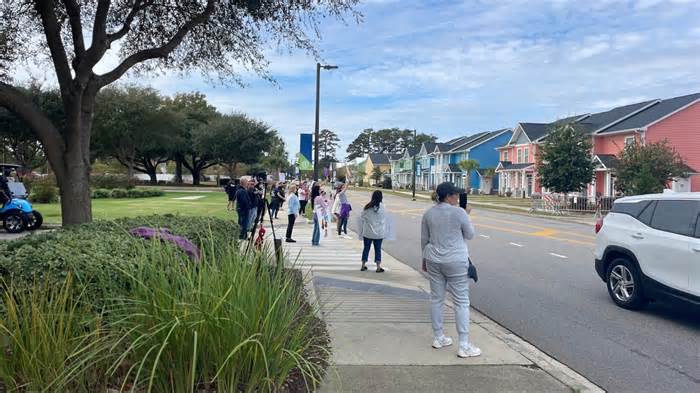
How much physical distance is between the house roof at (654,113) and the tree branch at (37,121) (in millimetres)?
44347

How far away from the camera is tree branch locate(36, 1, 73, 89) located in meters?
8.21

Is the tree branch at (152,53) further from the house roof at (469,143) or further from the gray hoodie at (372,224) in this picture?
the house roof at (469,143)

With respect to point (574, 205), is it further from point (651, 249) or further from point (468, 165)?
point (468, 165)

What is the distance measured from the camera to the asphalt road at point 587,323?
552 centimetres

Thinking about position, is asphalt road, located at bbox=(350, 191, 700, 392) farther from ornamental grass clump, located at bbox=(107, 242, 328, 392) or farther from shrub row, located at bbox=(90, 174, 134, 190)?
shrub row, located at bbox=(90, 174, 134, 190)

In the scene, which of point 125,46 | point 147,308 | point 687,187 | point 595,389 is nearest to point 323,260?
point 125,46

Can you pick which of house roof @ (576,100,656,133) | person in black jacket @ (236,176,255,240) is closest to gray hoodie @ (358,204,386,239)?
person in black jacket @ (236,176,255,240)

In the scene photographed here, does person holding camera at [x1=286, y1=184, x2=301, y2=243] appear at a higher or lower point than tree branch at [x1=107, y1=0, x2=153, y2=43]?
lower

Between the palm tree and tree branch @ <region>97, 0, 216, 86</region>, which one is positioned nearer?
tree branch @ <region>97, 0, 216, 86</region>

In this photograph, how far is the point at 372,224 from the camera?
1112cm

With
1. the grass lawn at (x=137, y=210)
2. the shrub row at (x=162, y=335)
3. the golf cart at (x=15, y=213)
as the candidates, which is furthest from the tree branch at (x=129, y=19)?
the golf cart at (x=15, y=213)

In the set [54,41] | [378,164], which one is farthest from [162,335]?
[378,164]

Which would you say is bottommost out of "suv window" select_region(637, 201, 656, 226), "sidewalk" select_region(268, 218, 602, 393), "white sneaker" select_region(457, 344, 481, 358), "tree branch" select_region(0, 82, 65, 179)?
"sidewalk" select_region(268, 218, 602, 393)

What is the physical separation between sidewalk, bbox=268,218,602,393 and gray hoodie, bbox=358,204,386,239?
178 cm
